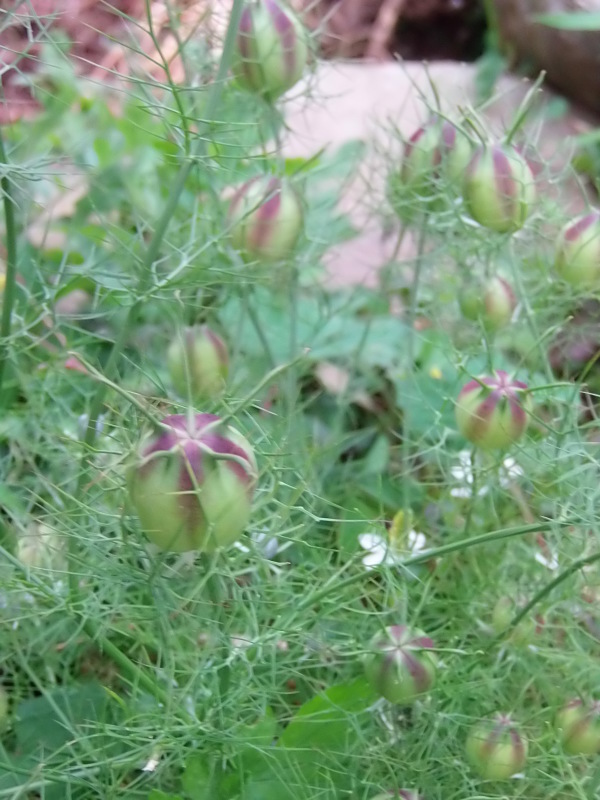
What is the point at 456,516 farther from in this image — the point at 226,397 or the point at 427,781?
the point at 226,397

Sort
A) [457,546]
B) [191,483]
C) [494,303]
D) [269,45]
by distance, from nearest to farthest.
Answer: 1. [191,483]
2. [457,546]
3. [269,45]
4. [494,303]

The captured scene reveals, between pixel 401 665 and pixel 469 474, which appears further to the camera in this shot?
pixel 469 474

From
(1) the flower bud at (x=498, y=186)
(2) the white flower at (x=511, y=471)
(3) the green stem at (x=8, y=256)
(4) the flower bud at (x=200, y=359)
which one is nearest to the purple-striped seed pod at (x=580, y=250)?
(1) the flower bud at (x=498, y=186)

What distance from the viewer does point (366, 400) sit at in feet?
3.70

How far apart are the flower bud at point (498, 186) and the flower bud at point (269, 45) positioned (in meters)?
0.16

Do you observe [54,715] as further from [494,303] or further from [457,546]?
[494,303]

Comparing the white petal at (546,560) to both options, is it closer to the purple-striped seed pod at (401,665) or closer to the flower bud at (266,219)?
the purple-striped seed pod at (401,665)

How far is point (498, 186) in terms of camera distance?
624 millimetres

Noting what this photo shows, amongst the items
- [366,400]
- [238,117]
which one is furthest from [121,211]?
[366,400]

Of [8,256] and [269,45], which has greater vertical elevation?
[269,45]

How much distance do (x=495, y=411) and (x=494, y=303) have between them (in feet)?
0.59

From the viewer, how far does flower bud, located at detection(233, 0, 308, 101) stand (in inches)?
24.5

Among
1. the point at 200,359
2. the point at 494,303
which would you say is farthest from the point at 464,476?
the point at 200,359

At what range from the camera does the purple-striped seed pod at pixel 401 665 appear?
20.8 inches
